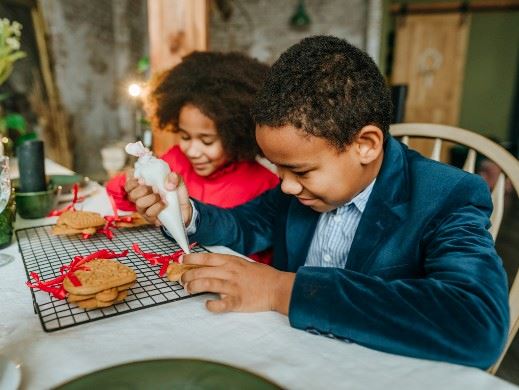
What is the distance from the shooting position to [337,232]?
1.17 m

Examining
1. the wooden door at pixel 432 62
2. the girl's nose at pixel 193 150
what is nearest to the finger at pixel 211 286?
the girl's nose at pixel 193 150

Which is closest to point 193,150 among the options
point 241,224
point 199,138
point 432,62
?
point 199,138

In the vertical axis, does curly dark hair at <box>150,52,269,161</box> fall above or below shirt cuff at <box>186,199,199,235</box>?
above

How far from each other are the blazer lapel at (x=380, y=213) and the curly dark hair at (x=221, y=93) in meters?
0.78

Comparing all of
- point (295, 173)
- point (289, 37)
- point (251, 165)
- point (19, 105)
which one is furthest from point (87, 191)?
point (289, 37)

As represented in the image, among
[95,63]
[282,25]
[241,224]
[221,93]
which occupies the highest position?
[282,25]

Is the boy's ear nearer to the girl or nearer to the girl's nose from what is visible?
the girl

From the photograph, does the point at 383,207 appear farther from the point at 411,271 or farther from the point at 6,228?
the point at 6,228

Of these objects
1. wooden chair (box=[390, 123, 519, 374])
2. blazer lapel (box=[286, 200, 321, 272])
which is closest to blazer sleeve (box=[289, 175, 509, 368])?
wooden chair (box=[390, 123, 519, 374])

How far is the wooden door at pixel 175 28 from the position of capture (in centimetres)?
210

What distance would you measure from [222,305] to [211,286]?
0.15 feet

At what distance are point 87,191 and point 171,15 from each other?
1002 millimetres

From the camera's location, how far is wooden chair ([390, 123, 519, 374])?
0.92 m

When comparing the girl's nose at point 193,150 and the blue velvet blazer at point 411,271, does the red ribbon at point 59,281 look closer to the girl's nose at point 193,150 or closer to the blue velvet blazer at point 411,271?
the blue velvet blazer at point 411,271
